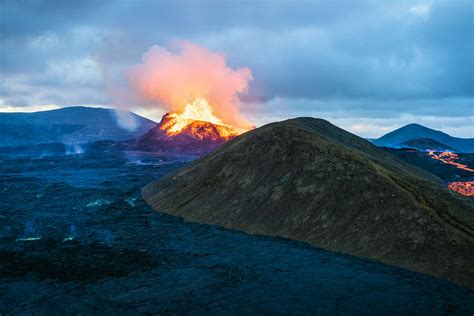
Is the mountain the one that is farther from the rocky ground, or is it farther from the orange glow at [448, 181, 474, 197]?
the orange glow at [448, 181, 474, 197]

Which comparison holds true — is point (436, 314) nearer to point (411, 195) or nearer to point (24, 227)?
point (411, 195)

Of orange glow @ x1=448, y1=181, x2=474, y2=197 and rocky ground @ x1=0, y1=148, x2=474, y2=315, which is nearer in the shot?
rocky ground @ x1=0, y1=148, x2=474, y2=315

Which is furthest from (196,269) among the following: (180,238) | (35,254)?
(35,254)

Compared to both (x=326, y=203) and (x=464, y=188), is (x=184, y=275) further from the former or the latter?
(x=464, y=188)

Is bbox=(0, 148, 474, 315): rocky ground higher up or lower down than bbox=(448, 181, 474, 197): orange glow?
lower down

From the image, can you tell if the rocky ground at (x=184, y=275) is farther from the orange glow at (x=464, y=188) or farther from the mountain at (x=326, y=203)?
the orange glow at (x=464, y=188)

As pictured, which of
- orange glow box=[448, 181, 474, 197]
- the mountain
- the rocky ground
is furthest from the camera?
orange glow box=[448, 181, 474, 197]

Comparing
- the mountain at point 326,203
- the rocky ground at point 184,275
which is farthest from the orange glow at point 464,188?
the rocky ground at point 184,275

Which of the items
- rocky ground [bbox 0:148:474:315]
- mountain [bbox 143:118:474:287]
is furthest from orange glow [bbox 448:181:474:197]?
rocky ground [bbox 0:148:474:315]
